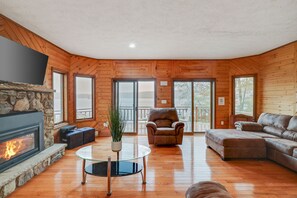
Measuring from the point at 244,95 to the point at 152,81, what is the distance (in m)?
3.06

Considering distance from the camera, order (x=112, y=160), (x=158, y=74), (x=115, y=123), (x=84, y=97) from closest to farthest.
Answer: (x=112, y=160) < (x=115, y=123) < (x=84, y=97) < (x=158, y=74)

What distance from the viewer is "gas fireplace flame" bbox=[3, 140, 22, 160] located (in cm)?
270

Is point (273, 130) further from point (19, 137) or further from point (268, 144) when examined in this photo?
point (19, 137)

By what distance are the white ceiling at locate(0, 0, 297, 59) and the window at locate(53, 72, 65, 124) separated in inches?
34.9

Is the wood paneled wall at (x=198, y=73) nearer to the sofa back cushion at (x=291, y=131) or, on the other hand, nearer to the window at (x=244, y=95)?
the window at (x=244, y=95)

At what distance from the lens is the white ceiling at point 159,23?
2635 mm

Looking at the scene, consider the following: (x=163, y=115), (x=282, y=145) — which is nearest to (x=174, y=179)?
(x=282, y=145)

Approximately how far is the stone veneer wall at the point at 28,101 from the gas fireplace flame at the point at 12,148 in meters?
0.48

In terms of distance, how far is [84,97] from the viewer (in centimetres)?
605

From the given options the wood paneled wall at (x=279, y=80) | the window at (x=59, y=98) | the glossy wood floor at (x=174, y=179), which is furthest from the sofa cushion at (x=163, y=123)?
the wood paneled wall at (x=279, y=80)

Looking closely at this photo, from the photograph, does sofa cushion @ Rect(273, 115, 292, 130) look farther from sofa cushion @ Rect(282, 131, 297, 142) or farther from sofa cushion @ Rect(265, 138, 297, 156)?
sofa cushion @ Rect(265, 138, 297, 156)

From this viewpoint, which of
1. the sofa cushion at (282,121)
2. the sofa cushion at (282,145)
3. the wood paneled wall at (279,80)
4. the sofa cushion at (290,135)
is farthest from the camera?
the wood paneled wall at (279,80)

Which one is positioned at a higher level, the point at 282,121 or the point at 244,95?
the point at 244,95

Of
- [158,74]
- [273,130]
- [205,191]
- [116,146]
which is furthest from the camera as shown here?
[158,74]
